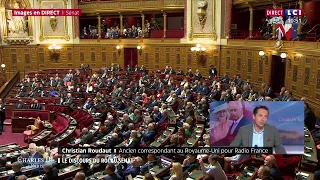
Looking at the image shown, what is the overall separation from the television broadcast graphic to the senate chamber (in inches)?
0.6

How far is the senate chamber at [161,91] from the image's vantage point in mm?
6402

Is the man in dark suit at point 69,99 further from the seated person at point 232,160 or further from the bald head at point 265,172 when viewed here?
the bald head at point 265,172

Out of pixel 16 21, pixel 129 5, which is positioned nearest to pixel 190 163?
pixel 129 5

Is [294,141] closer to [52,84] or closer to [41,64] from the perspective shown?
[52,84]

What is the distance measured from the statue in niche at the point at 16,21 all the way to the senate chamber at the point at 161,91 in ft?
0.24

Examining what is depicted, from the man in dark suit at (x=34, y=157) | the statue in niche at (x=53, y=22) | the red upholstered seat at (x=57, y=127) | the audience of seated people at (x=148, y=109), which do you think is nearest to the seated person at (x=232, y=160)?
the audience of seated people at (x=148, y=109)

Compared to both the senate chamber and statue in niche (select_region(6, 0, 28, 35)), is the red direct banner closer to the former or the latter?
the senate chamber

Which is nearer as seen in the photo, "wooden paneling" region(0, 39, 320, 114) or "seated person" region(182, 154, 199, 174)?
"seated person" region(182, 154, 199, 174)

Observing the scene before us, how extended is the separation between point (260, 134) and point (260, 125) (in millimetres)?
156

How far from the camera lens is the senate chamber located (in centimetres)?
640

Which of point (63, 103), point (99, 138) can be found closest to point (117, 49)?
point (63, 103)

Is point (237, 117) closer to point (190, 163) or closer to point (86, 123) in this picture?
point (190, 163)

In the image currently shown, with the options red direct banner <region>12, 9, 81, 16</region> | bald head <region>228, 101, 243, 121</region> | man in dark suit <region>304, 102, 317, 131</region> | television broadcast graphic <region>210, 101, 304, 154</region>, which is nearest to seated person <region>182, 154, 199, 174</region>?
television broadcast graphic <region>210, 101, 304, 154</region>

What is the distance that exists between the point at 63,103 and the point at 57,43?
9.96m
